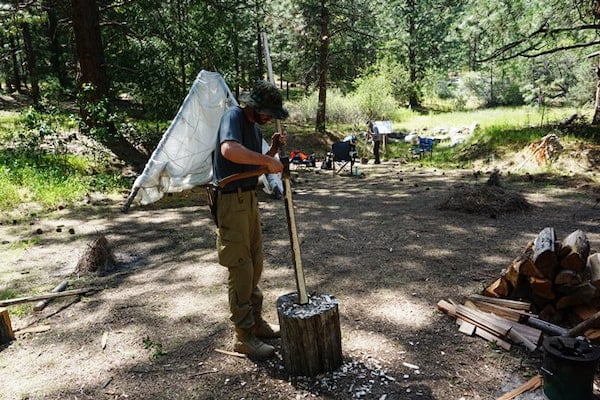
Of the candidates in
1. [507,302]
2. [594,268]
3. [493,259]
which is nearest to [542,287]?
[507,302]

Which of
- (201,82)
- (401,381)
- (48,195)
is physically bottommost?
(401,381)

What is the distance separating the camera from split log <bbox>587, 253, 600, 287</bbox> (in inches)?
127

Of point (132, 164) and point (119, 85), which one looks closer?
point (132, 164)

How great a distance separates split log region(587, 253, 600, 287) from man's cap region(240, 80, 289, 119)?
267 centimetres

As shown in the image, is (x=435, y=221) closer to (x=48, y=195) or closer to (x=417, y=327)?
(x=417, y=327)

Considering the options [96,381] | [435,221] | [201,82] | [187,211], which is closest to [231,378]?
[96,381]

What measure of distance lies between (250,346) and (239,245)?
80 cm

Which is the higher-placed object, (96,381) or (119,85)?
(119,85)

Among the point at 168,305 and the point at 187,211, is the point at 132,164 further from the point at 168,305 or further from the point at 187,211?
the point at 168,305

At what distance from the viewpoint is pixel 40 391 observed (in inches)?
115

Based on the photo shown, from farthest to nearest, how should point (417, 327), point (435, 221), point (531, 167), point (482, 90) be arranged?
point (482, 90) < point (531, 167) < point (435, 221) < point (417, 327)

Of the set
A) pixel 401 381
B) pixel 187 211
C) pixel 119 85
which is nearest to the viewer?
pixel 401 381

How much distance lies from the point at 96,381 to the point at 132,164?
8.89 m

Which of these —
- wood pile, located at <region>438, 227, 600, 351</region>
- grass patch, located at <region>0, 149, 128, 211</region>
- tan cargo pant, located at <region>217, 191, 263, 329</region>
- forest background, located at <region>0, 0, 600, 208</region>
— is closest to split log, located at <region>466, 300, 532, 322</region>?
wood pile, located at <region>438, 227, 600, 351</region>
